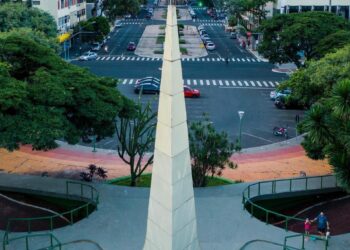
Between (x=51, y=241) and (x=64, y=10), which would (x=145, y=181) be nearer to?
(x=51, y=241)

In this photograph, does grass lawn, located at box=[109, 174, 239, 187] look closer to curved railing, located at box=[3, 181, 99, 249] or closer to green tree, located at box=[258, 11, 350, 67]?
curved railing, located at box=[3, 181, 99, 249]

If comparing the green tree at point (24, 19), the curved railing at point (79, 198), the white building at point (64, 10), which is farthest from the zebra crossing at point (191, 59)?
the curved railing at point (79, 198)

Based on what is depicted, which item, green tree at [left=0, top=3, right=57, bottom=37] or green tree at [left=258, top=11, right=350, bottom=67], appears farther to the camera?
green tree at [left=0, top=3, right=57, bottom=37]

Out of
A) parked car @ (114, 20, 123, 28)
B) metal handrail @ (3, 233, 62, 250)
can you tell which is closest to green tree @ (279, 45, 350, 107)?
metal handrail @ (3, 233, 62, 250)

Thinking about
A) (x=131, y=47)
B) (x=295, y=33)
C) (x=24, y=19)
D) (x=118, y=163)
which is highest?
(x=24, y=19)

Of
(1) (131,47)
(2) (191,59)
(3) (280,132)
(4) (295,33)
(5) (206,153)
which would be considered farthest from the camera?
(1) (131,47)

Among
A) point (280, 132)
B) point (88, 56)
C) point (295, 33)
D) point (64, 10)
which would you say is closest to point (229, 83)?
point (295, 33)
